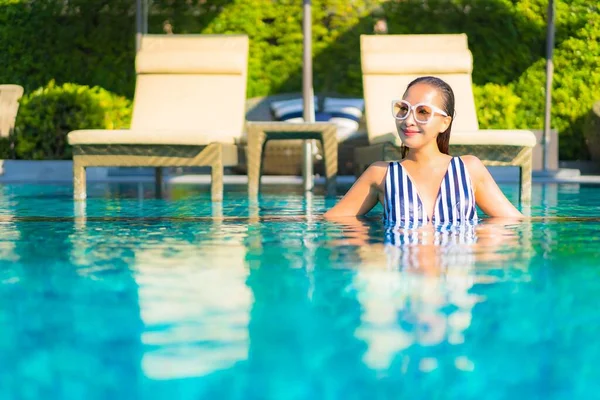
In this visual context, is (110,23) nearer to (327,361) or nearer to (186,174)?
(186,174)

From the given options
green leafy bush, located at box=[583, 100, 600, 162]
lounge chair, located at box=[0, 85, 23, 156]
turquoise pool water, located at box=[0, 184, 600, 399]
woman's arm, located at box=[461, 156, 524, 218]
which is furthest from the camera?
green leafy bush, located at box=[583, 100, 600, 162]

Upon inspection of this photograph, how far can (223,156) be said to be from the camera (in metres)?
6.55

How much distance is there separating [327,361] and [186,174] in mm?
9570

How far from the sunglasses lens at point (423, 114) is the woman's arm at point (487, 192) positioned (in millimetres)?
382

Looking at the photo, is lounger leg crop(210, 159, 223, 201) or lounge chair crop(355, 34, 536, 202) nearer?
lounger leg crop(210, 159, 223, 201)

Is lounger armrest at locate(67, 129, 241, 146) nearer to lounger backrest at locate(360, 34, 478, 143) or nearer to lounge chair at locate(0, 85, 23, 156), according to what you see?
lounger backrest at locate(360, 34, 478, 143)

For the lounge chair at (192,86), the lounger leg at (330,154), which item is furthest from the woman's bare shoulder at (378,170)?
the lounge chair at (192,86)

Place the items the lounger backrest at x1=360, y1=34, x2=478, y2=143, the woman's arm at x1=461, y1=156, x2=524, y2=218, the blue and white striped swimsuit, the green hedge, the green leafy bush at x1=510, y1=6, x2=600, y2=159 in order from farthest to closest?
the green hedge → the green leafy bush at x1=510, y1=6, x2=600, y2=159 → the lounger backrest at x1=360, y1=34, x2=478, y2=143 → the woman's arm at x1=461, y1=156, x2=524, y2=218 → the blue and white striped swimsuit

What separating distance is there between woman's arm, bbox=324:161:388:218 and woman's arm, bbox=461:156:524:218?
0.35 meters

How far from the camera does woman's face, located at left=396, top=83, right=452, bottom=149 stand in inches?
135

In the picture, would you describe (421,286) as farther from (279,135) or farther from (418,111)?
(279,135)

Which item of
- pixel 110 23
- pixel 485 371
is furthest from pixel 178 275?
pixel 110 23

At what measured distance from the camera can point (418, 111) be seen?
3430 millimetres

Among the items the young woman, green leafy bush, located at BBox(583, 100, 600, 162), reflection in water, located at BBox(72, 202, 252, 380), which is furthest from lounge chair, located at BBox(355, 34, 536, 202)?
green leafy bush, located at BBox(583, 100, 600, 162)
